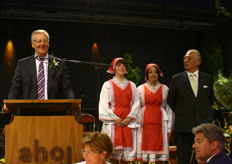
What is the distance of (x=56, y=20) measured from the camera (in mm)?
11930

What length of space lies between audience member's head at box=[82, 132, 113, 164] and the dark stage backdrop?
9.55 m

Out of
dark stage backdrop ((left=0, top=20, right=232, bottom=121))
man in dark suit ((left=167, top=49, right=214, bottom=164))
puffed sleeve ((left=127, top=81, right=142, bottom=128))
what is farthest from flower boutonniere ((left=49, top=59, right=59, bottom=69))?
dark stage backdrop ((left=0, top=20, right=232, bottom=121))

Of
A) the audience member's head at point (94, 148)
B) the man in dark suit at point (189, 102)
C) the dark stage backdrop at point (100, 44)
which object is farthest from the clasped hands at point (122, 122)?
the dark stage backdrop at point (100, 44)

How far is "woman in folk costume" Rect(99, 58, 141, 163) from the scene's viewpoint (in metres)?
3.89

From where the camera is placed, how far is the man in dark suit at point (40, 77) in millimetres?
2916

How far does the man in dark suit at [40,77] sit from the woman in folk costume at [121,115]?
1.02m

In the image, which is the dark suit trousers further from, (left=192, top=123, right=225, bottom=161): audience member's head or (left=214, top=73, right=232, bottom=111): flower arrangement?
(left=214, top=73, right=232, bottom=111): flower arrangement

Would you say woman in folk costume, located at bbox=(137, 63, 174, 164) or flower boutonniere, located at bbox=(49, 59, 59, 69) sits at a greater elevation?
flower boutonniere, located at bbox=(49, 59, 59, 69)

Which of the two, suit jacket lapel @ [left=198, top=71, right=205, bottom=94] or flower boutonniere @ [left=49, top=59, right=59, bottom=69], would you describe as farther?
suit jacket lapel @ [left=198, top=71, right=205, bottom=94]

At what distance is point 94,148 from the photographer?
7.61 ft

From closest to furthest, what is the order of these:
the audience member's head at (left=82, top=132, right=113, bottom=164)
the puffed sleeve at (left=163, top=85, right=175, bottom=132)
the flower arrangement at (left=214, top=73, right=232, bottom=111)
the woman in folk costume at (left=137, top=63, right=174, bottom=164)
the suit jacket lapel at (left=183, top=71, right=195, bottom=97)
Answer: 1. the flower arrangement at (left=214, top=73, right=232, bottom=111)
2. the audience member's head at (left=82, top=132, right=113, bottom=164)
3. the suit jacket lapel at (left=183, top=71, right=195, bottom=97)
4. the woman in folk costume at (left=137, top=63, right=174, bottom=164)
5. the puffed sleeve at (left=163, top=85, right=175, bottom=132)

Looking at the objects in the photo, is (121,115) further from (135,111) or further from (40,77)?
(40,77)

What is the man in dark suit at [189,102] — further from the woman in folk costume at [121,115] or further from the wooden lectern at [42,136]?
the wooden lectern at [42,136]

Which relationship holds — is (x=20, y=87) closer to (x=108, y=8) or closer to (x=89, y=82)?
(x=108, y=8)
